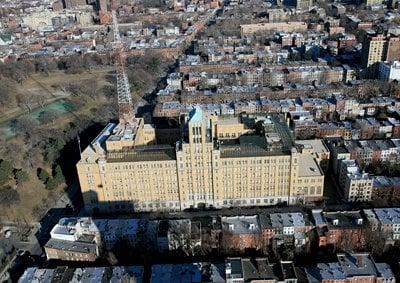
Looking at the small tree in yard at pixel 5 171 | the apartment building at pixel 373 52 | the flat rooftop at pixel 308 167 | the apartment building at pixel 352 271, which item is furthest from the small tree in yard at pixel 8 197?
the apartment building at pixel 373 52

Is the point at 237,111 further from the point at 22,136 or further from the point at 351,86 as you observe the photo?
the point at 22,136

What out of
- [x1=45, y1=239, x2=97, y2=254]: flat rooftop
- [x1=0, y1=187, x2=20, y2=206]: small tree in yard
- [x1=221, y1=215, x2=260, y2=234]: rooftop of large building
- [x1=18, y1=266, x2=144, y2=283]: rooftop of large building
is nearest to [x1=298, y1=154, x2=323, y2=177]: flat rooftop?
[x1=221, y1=215, x2=260, y2=234]: rooftop of large building

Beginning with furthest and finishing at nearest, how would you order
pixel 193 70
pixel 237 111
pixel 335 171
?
pixel 193 70
pixel 237 111
pixel 335 171

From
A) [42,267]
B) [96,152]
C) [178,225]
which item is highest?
[96,152]

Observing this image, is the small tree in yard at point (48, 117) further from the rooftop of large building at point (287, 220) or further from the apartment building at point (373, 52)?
the apartment building at point (373, 52)

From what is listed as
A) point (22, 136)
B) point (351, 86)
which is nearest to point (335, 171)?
point (351, 86)

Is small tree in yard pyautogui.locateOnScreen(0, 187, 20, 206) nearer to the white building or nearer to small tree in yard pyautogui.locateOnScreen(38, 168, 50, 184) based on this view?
small tree in yard pyautogui.locateOnScreen(38, 168, 50, 184)

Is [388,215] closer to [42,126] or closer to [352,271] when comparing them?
[352,271]
